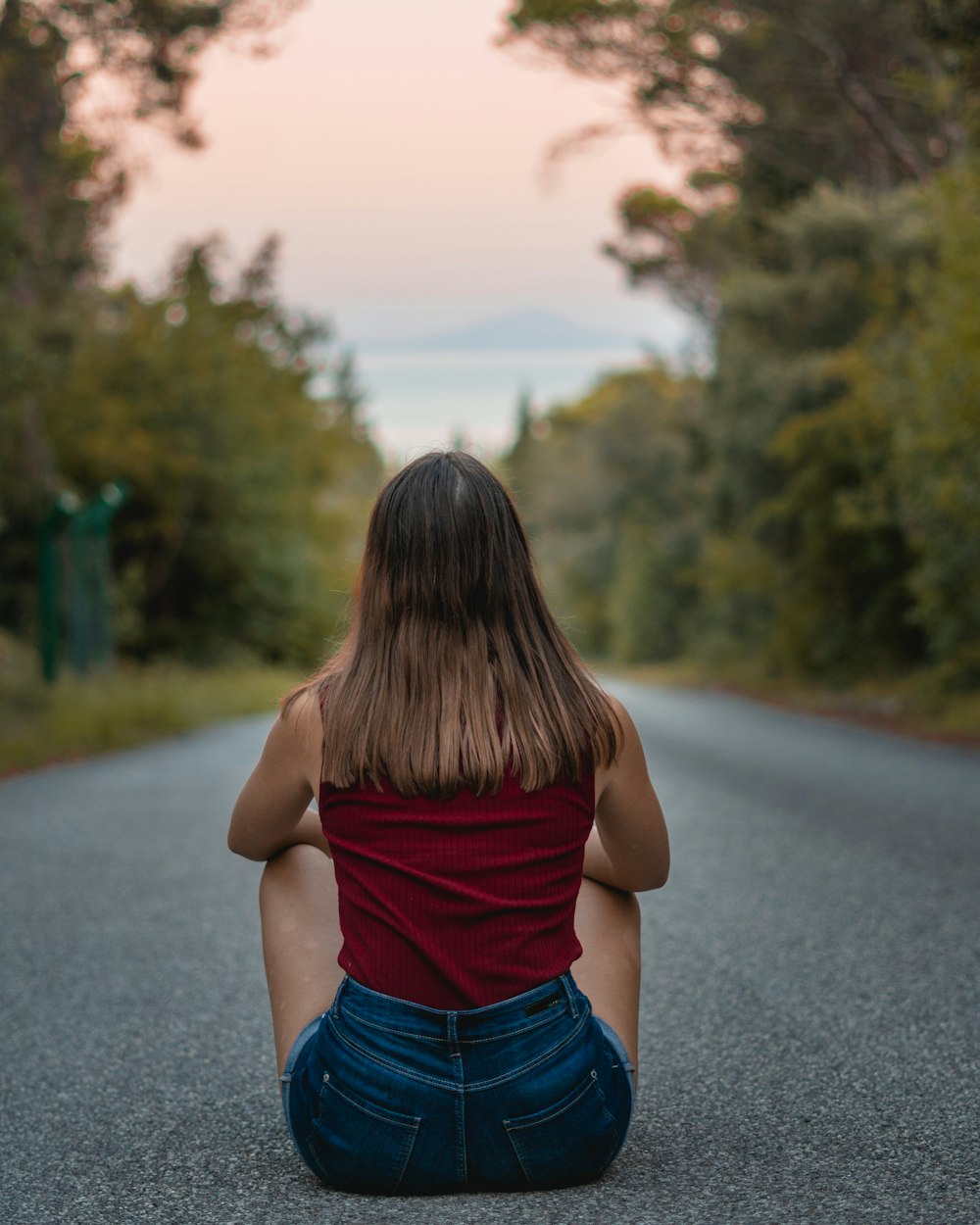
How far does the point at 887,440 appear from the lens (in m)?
23.1

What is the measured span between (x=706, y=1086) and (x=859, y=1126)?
520mm

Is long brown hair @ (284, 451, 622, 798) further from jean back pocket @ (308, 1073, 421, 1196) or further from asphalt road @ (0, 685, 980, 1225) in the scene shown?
asphalt road @ (0, 685, 980, 1225)

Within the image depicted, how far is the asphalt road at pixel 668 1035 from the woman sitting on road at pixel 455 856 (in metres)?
0.17

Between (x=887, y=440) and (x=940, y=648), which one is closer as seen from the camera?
(x=940, y=648)

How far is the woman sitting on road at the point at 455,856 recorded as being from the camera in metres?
2.81

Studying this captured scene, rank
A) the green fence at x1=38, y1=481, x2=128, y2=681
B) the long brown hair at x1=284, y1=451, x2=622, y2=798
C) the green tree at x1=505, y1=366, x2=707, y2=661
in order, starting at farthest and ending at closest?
the green tree at x1=505, y1=366, x2=707, y2=661
the green fence at x1=38, y1=481, x2=128, y2=681
the long brown hair at x1=284, y1=451, x2=622, y2=798

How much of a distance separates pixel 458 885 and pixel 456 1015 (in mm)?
243

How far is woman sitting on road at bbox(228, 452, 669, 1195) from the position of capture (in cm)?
281

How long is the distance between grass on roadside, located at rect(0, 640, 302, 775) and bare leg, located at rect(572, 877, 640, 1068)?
11.1 metres

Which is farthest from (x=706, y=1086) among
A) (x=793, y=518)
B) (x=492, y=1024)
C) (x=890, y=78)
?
(x=793, y=518)

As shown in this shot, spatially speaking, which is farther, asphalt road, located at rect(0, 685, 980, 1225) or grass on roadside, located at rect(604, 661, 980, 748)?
grass on roadside, located at rect(604, 661, 980, 748)

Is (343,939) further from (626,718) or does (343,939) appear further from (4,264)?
(4,264)

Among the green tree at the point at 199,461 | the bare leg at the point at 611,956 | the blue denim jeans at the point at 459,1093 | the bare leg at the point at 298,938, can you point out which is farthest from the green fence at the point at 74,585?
the blue denim jeans at the point at 459,1093

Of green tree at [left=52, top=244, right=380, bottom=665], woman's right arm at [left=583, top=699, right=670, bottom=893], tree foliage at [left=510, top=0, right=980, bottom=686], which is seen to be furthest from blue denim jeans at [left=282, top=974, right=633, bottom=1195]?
Answer: green tree at [left=52, top=244, right=380, bottom=665]
